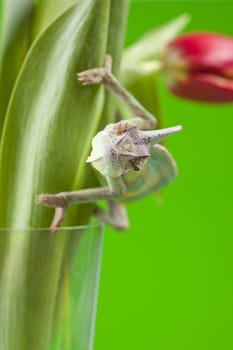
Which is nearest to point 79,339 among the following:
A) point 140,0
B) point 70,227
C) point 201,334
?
point 70,227

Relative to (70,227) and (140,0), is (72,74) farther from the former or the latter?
(140,0)

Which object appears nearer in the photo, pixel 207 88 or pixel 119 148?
pixel 119 148

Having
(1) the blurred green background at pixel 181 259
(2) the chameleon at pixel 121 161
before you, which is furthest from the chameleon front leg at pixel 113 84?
(1) the blurred green background at pixel 181 259

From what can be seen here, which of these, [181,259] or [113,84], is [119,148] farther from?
[181,259]

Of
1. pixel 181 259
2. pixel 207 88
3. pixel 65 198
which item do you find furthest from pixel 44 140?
pixel 181 259

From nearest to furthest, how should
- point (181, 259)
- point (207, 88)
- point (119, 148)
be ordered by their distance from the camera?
1. point (119, 148)
2. point (207, 88)
3. point (181, 259)

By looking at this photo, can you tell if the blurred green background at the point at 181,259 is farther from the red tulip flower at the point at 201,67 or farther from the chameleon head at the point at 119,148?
the chameleon head at the point at 119,148
